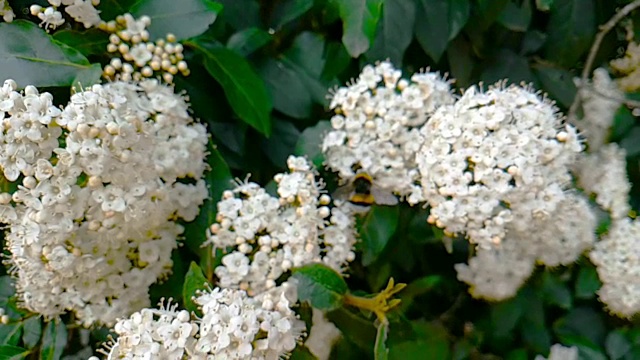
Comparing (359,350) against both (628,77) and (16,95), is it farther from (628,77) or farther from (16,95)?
(628,77)

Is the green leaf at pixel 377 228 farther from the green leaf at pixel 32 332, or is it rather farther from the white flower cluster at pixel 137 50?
the green leaf at pixel 32 332

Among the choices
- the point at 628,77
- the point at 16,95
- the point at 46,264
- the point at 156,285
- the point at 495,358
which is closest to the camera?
the point at 16,95

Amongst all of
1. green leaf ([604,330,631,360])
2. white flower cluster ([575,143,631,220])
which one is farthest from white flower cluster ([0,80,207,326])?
green leaf ([604,330,631,360])

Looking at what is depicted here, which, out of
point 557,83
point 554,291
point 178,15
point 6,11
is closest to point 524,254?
point 554,291

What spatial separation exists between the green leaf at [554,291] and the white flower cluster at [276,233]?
2.09ft

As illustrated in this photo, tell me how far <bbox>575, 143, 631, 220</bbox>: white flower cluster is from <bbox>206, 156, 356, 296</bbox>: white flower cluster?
28.9 inches

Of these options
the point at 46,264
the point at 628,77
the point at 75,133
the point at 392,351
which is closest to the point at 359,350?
the point at 392,351

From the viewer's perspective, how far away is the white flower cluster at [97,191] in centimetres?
107

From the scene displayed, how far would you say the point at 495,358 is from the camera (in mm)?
1794

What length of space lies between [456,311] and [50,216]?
117 centimetres

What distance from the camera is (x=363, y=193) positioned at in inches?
56.7

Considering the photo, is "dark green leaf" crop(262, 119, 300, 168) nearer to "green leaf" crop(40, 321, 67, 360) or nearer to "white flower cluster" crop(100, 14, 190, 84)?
"white flower cluster" crop(100, 14, 190, 84)

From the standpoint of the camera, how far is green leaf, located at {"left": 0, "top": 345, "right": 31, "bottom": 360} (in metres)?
1.25

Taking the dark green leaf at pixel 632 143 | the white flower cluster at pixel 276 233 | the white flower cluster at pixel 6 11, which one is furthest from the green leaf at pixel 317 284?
the dark green leaf at pixel 632 143
